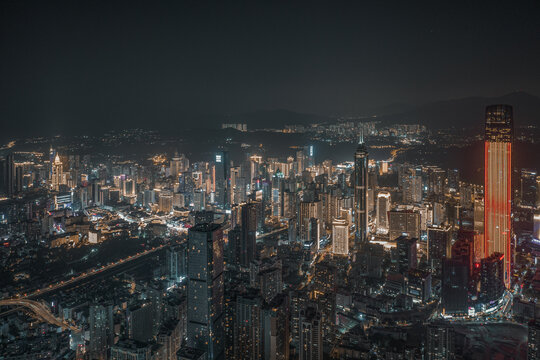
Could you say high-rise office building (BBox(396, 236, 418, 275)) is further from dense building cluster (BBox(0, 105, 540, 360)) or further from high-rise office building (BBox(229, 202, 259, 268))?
high-rise office building (BBox(229, 202, 259, 268))

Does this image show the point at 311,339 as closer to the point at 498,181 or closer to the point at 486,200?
the point at 486,200

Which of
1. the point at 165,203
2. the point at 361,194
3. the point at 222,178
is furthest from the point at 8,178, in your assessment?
the point at 361,194

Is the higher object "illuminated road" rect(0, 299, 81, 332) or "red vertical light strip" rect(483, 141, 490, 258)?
"red vertical light strip" rect(483, 141, 490, 258)

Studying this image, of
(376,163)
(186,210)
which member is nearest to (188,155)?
(186,210)

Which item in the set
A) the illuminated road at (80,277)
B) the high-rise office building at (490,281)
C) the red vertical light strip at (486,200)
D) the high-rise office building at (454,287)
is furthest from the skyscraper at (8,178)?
the red vertical light strip at (486,200)

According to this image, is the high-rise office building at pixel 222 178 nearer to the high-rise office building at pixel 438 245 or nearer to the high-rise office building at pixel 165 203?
the high-rise office building at pixel 165 203

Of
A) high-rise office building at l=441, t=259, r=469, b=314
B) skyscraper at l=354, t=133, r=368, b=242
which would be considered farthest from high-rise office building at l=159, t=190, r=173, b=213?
high-rise office building at l=441, t=259, r=469, b=314
